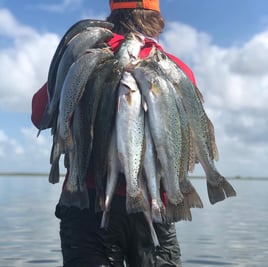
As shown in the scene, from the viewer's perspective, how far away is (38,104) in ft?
15.7

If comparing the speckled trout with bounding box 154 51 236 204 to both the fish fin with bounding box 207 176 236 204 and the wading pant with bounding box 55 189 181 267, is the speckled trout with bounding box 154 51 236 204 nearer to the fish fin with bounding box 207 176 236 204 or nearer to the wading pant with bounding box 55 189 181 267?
the fish fin with bounding box 207 176 236 204

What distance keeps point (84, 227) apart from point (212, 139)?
118 cm

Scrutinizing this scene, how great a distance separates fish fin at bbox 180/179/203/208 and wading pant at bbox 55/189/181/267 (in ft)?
1.29

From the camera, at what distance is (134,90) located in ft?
13.8

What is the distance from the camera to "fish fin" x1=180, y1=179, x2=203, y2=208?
427 centimetres

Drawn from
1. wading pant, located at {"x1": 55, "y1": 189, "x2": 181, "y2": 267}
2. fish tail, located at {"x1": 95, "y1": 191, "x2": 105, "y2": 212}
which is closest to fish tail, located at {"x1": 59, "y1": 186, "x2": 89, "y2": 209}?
fish tail, located at {"x1": 95, "y1": 191, "x2": 105, "y2": 212}

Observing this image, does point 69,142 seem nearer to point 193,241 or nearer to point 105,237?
point 105,237

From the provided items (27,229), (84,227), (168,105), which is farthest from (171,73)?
(27,229)

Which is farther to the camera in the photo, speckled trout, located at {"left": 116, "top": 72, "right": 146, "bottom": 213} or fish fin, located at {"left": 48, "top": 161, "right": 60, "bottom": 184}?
fish fin, located at {"left": 48, "top": 161, "right": 60, "bottom": 184}

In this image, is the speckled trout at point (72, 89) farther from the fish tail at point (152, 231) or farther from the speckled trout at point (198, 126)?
the fish tail at point (152, 231)

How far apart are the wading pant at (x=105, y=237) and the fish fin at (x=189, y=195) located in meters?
0.39

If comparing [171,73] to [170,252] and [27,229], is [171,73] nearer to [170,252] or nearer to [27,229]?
[170,252]

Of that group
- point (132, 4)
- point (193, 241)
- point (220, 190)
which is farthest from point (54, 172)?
point (193, 241)

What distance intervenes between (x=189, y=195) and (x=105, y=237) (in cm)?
71
